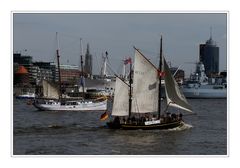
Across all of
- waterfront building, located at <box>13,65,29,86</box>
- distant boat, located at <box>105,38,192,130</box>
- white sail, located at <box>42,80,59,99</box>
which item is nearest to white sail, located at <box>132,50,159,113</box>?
distant boat, located at <box>105,38,192,130</box>

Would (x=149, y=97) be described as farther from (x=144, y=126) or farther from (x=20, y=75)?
(x=20, y=75)

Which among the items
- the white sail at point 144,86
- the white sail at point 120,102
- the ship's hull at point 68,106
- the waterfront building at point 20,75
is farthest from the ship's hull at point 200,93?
the white sail at point 144,86

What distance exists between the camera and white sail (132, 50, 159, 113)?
26641mm

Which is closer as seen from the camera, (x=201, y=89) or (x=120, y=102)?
(x=120, y=102)

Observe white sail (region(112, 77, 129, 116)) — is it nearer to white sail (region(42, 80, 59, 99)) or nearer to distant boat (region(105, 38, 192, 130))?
distant boat (region(105, 38, 192, 130))

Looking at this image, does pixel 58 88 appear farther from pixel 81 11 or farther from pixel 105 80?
pixel 81 11

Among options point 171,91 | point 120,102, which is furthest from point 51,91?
point 171,91

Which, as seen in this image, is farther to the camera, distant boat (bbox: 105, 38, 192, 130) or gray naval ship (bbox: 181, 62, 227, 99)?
gray naval ship (bbox: 181, 62, 227, 99)

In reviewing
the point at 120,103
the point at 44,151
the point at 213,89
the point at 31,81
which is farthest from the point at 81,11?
the point at 213,89

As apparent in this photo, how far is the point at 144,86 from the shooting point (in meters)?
26.8

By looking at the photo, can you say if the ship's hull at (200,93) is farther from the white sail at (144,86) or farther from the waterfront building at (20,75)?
the white sail at (144,86)

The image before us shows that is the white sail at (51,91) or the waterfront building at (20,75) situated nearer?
the waterfront building at (20,75)

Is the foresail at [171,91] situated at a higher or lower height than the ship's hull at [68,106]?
higher

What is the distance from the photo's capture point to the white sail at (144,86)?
87.4 ft
